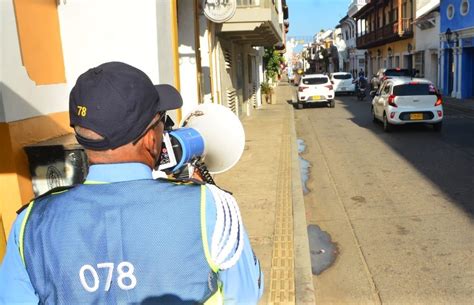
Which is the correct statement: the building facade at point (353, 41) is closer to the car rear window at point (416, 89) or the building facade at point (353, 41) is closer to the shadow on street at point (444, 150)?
the shadow on street at point (444, 150)

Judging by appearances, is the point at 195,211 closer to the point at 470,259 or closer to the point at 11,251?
the point at 11,251

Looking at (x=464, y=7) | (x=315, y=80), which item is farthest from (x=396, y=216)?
(x=464, y=7)

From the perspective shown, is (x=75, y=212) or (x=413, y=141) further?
(x=413, y=141)

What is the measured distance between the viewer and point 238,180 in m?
8.30

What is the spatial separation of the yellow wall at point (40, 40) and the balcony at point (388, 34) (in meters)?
31.7

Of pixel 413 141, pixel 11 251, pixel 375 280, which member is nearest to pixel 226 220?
pixel 11 251

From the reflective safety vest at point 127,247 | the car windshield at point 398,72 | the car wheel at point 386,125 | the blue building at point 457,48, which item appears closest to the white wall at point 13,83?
the reflective safety vest at point 127,247

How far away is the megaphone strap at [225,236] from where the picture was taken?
1.34m

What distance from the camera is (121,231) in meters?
1.31

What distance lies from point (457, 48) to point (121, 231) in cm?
2521

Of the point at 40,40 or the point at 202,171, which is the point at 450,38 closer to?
the point at 40,40

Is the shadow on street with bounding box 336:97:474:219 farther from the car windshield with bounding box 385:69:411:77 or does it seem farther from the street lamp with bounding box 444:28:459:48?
the car windshield with bounding box 385:69:411:77

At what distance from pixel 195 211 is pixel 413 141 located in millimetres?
11693

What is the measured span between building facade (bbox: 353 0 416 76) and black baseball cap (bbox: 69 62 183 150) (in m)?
33.4
